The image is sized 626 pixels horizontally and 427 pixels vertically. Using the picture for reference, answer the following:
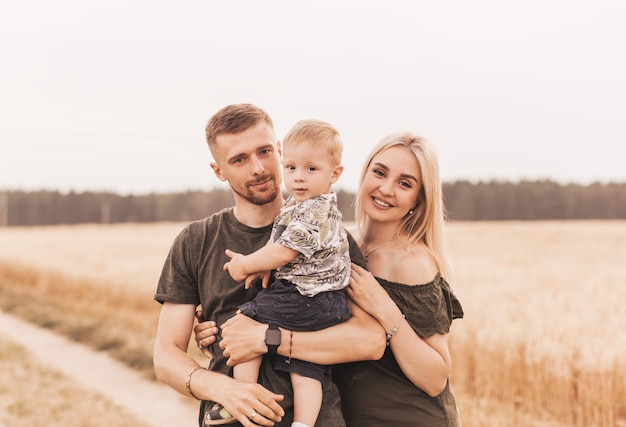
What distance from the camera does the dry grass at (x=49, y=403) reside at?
7.95 metres

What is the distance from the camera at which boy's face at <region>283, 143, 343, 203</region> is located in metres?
2.83

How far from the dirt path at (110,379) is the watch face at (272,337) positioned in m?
5.64

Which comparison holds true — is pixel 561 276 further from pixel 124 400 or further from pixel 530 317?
pixel 124 400

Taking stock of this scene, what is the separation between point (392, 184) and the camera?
3125mm

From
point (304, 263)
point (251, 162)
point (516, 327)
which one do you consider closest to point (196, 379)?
point (304, 263)

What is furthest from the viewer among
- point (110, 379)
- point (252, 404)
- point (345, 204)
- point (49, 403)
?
point (345, 204)

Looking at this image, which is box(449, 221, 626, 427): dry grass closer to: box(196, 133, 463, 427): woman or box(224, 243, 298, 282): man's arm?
box(196, 133, 463, 427): woman

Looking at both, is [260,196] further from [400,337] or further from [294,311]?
[400,337]

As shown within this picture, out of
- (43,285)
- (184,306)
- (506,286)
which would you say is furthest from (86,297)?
(184,306)

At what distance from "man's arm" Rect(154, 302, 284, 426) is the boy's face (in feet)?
2.52

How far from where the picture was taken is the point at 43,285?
17703 mm

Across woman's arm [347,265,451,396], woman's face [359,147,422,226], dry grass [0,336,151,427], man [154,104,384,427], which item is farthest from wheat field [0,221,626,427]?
man [154,104,384,427]

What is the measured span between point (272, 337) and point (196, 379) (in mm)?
436

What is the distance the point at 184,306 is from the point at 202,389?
0.40m
